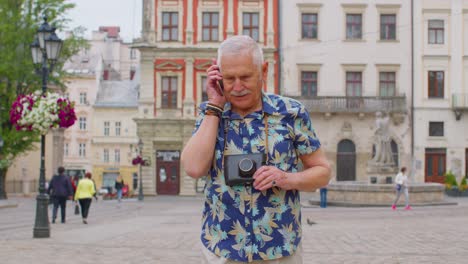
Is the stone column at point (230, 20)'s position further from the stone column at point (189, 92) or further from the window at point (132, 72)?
the window at point (132, 72)

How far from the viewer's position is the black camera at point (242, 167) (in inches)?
152

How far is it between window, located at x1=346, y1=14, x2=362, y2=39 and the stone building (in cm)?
472

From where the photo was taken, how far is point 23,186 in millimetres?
55531

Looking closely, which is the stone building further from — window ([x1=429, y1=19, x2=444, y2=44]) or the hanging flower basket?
the hanging flower basket

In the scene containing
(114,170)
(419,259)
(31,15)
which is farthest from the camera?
(114,170)

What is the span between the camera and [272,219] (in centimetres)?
397

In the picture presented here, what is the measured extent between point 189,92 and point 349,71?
10.1 metres

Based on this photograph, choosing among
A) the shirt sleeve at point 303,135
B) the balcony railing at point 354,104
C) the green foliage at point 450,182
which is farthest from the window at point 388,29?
the shirt sleeve at point 303,135

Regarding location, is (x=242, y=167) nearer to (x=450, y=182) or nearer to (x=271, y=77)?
(x=450, y=182)

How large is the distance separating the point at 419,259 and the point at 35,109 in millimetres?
9556

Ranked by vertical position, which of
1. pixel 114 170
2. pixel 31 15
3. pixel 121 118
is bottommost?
pixel 114 170

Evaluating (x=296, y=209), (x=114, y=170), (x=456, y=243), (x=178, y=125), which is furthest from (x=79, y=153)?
(x=296, y=209)

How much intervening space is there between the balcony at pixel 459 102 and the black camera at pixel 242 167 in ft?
151

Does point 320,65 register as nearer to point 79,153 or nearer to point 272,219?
point 79,153
